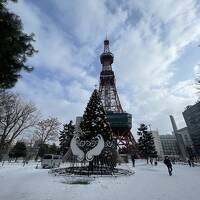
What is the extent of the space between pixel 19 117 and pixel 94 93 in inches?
413

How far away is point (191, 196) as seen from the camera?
18.0 feet

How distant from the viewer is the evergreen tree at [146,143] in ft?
104

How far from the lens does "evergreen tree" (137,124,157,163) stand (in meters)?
31.5

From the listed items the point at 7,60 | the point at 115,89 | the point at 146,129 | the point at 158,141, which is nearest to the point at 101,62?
the point at 115,89

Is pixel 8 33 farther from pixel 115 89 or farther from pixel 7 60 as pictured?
pixel 115 89

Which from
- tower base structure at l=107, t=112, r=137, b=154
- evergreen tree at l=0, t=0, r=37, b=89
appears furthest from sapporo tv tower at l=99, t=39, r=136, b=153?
evergreen tree at l=0, t=0, r=37, b=89

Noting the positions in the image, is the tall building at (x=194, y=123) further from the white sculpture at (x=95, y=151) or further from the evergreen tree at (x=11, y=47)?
the evergreen tree at (x=11, y=47)

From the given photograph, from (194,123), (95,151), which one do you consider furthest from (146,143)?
(194,123)

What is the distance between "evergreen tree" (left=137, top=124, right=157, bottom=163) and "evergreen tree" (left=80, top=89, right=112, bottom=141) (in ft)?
57.7

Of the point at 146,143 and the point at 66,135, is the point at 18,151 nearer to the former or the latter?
the point at 66,135

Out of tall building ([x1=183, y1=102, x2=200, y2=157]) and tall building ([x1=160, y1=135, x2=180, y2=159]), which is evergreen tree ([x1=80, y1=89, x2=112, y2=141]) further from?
tall building ([x1=160, y1=135, x2=180, y2=159])

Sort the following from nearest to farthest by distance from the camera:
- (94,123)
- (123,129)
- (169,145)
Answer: (94,123), (123,129), (169,145)

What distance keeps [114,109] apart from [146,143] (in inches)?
748

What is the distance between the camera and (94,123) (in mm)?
16969
